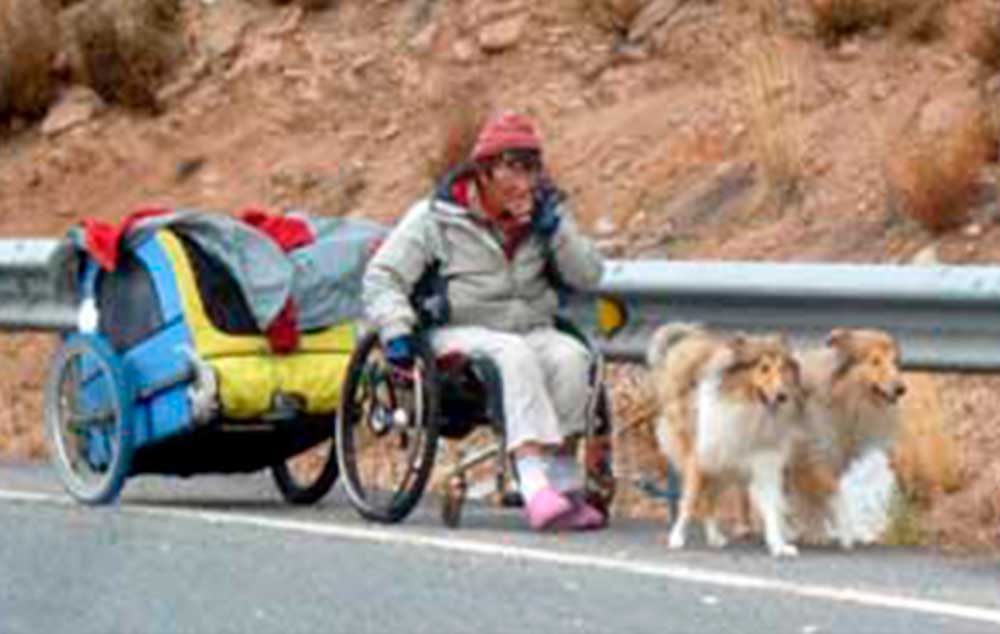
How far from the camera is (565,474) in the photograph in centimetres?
1335

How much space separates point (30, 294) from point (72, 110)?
536 centimetres

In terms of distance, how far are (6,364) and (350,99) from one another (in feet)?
9.96

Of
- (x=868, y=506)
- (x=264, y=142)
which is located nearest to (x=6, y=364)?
(x=264, y=142)

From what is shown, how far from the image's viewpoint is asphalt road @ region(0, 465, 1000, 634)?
10.9m

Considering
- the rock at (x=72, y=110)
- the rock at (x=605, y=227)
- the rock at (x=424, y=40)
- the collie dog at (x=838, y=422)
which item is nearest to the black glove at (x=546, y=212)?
the collie dog at (x=838, y=422)

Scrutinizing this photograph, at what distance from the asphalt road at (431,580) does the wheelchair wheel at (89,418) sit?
0.26 meters

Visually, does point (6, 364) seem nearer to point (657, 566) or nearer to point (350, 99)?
point (350, 99)

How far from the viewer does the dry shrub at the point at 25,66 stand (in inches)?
880

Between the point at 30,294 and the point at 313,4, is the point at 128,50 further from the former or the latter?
the point at 30,294

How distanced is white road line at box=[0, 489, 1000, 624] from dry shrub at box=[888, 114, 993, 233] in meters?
4.41

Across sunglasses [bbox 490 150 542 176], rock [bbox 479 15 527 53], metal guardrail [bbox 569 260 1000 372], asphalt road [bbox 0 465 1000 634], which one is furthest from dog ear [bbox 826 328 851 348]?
rock [bbox 479 15 527 53]

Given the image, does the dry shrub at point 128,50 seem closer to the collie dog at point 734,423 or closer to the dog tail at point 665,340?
the dog tail at point 665,340

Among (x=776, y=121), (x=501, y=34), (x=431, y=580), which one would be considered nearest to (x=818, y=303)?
(x=431, y=580)

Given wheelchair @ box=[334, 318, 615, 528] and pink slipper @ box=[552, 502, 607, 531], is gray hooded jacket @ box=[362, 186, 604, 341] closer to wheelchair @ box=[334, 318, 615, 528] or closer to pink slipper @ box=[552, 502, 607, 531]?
wheelchair @ box=[334, 318, 615, 528]
